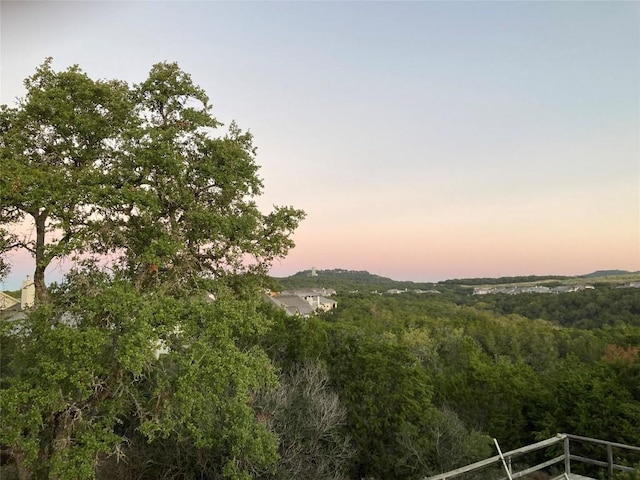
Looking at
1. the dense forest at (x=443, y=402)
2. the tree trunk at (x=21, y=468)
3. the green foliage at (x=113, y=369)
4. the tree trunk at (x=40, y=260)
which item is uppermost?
the tree trunk at (x=40, y=260)

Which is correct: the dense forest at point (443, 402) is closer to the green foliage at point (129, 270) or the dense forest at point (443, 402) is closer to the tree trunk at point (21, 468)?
the green foliage at point (129, 270)

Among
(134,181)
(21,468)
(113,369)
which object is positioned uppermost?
Answer: (134,181)

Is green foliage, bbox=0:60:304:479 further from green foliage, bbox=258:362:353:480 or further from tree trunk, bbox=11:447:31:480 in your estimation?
green foliage, bbox=258:362:353:480

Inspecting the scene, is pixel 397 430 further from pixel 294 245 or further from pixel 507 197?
pixel 507 197

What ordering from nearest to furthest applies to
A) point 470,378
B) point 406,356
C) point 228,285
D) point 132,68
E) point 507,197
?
1. point 228,285
2. point 132,68
3. point 406,356
4. point 470,378
5. point 507,197

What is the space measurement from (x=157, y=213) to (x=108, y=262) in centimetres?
120

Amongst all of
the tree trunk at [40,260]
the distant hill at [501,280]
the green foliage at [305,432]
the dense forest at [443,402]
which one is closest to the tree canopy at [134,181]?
the tree trunk at [40,260]

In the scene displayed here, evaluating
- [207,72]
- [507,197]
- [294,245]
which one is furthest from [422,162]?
[294,245]

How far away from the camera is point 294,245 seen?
8766mm

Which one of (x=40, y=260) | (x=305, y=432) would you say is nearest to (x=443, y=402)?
(x=305, y=432)

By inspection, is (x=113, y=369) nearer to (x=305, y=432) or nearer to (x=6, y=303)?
(x=305, y=432)

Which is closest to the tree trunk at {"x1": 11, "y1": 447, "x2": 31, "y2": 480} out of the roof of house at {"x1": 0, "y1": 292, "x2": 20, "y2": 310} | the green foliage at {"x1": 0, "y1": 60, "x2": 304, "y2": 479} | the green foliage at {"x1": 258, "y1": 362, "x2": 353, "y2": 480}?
the green foliage at {"x1": 0, "y1": 60, "x2": 304, "y2": 479}

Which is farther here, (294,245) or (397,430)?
(397,430)

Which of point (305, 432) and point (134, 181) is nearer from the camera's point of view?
point (134, 181)
